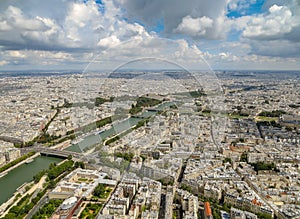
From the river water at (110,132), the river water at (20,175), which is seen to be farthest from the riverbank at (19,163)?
the river water at (110,132)

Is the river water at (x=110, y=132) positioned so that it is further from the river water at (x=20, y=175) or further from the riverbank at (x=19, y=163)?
the riverbank at (x=19, y=163)

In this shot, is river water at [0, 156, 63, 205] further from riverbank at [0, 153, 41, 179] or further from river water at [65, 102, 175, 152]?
river water at [65, 102, 175, 152]

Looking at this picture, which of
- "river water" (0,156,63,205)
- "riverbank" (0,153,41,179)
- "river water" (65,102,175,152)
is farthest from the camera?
"riverbank" (0,153,41,179)

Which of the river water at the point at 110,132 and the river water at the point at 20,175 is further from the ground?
the river water at the point at 110,132

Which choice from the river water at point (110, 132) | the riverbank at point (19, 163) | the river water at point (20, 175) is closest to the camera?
the river water at point (110, 132)

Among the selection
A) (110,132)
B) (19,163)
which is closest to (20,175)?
(19,163)

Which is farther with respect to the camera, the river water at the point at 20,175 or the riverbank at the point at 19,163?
the riverbank at the point at 19,163

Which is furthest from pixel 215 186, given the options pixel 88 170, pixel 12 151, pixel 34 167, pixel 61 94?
pixel 61 94

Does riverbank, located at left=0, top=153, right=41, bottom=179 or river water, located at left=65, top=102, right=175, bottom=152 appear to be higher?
river water, located at left=65, top=102, right=175, bottom=152

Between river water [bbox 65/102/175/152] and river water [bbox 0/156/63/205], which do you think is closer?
river water [bbox 65/102/175/152]

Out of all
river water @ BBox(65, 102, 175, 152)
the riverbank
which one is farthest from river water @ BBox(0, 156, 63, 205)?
river water @ BBox(65, 102, 175, 152)
